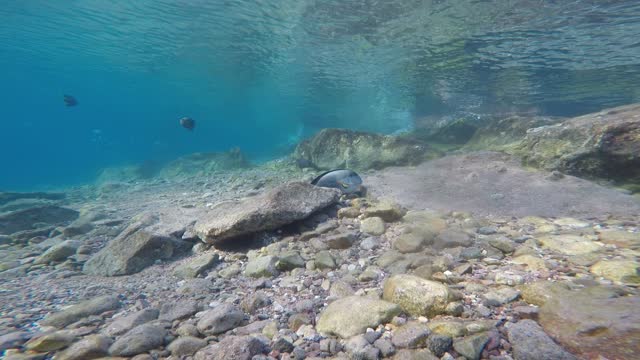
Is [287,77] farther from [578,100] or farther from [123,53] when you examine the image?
[578,100]

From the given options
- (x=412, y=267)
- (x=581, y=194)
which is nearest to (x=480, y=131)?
(x=581, y=194)

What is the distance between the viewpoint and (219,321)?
9.25 feet

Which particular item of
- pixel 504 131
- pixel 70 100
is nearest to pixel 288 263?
pixel 504 131

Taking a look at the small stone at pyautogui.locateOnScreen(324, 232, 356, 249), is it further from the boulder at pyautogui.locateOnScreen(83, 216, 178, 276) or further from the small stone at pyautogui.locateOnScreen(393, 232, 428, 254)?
the boulder at pyautogui.locateOnScreen(83, 216, 178, 276)

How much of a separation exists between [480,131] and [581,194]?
8426mm

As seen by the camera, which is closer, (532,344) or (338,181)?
(532,344)

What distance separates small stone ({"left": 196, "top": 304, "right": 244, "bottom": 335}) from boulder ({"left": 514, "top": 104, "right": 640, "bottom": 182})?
262 inches

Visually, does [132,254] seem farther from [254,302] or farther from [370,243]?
[370,243]

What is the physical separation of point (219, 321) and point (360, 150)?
32.2ft

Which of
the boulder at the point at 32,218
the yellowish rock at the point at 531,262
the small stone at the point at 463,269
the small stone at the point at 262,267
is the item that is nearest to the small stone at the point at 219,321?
the small stone at the point at 262,267

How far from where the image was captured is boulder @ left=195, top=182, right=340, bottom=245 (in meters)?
4.63

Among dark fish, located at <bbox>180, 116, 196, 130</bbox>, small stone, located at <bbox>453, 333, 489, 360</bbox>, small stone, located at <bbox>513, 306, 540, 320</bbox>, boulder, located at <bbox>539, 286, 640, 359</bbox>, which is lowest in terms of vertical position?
small stone, located at <bbox>513, 306, 540, 320</bbox>

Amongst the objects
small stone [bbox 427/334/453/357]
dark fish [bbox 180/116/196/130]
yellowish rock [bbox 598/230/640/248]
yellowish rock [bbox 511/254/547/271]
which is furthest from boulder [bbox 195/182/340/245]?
dark fish [bbox 180/116/196/130]

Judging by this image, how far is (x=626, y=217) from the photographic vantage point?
4.14 m
